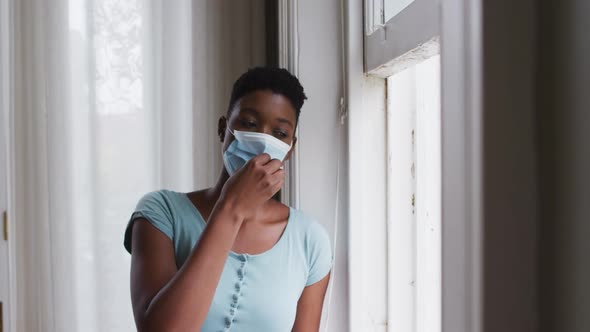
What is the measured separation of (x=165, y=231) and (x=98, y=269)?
0.79m

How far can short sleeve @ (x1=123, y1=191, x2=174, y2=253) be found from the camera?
2.92ft

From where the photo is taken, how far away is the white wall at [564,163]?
0.30m

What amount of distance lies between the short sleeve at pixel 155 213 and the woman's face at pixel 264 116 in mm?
177

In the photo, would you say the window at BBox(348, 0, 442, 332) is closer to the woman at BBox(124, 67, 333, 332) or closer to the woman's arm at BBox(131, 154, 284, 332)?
the woman at BBox(124, 67, 333, 332)

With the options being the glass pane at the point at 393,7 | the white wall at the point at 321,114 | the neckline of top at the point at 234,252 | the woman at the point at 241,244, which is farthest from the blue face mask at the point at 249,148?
the glass pane at the point at 393,7

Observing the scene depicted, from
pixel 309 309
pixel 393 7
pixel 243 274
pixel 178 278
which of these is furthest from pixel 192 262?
pixel 393 7

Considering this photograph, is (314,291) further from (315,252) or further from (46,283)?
(46,283)

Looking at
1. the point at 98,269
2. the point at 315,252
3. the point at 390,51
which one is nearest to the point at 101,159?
the point at 98,269


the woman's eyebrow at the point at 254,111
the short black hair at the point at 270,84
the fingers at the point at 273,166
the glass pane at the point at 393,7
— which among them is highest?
the glass pane at the point at 393,7

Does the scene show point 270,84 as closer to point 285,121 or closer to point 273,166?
point 285,121

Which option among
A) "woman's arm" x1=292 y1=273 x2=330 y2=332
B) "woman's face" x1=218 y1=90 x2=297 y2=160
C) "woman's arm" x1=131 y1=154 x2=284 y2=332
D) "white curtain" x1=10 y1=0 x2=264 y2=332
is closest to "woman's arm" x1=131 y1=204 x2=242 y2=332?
"woman's arm" x1=131 y1=154 x2=284 y2=332

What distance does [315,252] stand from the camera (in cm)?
103

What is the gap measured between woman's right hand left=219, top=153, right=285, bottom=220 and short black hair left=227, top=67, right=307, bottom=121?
0.55ft

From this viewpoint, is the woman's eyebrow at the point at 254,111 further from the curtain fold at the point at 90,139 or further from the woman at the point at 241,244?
the curtain fold at the point at 90,139
